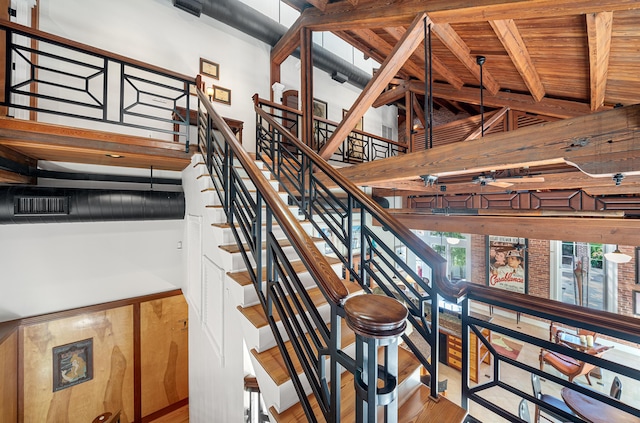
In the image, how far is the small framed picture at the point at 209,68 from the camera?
504cm

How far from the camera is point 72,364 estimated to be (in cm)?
337

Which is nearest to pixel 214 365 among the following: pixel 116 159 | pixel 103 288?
pixel 103 288

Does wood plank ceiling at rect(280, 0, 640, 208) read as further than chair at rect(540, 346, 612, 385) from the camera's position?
No

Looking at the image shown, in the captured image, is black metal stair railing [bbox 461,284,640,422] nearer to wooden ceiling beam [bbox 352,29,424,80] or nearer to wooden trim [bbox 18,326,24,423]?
wooden ceiling beam [bbox 352,29,424,80]

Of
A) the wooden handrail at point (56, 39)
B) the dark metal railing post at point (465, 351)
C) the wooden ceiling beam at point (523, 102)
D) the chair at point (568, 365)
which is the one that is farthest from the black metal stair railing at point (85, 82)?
the chair at point (568, 365)

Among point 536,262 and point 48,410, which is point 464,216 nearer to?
point 536,262

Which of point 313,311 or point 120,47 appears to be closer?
point 313,311

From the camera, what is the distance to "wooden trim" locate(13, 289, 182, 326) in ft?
10.3

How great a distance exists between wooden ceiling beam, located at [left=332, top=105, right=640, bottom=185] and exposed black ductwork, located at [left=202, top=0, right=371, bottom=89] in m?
4.87

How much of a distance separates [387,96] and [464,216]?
432 cm

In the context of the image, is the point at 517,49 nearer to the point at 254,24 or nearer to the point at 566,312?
the point at 566,312

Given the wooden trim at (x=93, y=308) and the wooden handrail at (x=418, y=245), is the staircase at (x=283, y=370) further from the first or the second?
the wooden trim at (x=93, y=308)

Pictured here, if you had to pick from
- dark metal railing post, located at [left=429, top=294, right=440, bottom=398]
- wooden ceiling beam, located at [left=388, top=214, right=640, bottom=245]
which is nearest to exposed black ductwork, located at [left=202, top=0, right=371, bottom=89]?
wooden ceiling beam, located at [left=388, top=214, right=640, bottom=245]

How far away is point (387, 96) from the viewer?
706 centimetres
